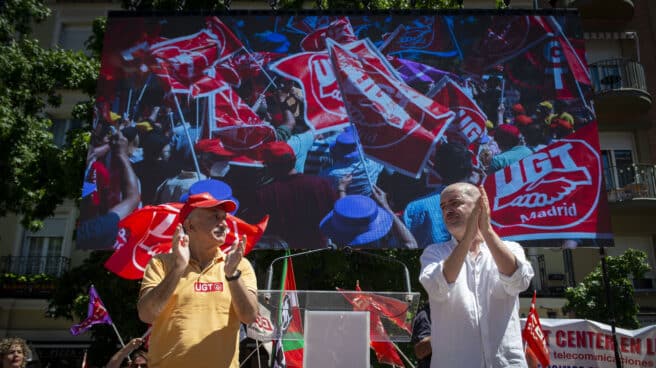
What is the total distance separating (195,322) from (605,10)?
18.3 meters

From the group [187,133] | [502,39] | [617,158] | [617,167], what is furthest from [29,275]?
[617,158]

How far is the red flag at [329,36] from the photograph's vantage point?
6.75 metres

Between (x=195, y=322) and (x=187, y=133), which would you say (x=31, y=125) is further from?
(x=195, y=322)

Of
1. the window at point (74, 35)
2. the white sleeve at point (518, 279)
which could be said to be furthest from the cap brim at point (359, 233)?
the window at point (74, 35)

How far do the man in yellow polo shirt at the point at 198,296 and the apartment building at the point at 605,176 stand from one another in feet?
49.8

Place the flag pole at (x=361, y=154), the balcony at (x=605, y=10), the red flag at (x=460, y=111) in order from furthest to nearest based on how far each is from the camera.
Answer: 1. the balcony at (x=605, y=10)
2. the red flag at (x=460, y=111)
3. the flag pole at (x=361, y=154)

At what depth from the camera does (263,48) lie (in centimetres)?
679

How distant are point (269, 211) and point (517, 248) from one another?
12.5ft

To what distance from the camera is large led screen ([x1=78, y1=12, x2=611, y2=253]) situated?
20.0 feet

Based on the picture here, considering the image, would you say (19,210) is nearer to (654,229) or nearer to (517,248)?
(517,248)

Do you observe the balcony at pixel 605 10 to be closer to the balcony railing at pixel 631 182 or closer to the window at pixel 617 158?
the window at pixel 617 158

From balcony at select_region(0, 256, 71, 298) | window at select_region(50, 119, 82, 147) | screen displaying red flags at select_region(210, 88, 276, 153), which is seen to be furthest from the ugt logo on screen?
window at select_region(50, 119, 82, 147)

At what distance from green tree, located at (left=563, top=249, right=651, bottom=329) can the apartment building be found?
4.24 m

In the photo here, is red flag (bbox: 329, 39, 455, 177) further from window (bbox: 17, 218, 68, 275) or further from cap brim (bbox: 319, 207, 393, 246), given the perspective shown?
window (bbox: 17, 218, 68, 275)
